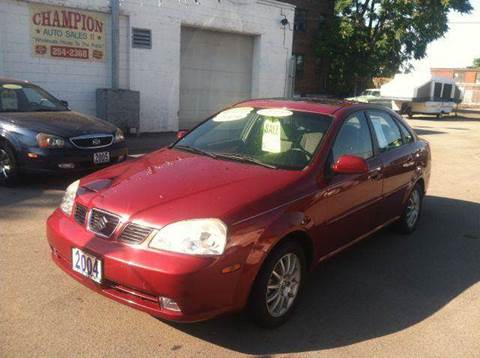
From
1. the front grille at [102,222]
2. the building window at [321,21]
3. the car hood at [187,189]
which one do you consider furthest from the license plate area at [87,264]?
the building window at [321,21]

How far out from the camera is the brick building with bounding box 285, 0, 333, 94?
31.1m

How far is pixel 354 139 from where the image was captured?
14.5 feet

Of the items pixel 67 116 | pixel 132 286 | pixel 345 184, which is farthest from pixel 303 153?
pixel 67 116

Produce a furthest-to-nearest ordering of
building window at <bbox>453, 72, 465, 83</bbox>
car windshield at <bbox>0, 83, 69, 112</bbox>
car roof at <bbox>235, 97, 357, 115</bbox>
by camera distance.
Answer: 1. building window at <bbox>453, 72, 465, 83</bbox>
2. car windshield at <bbox>0, 83, 69, 112</bbox>
3. car roof at <bbox>235, 97, 357, 115</bbox>

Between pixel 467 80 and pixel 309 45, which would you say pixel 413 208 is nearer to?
pixel 309 45

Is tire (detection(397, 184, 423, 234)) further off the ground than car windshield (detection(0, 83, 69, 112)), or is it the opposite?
car windshield (detection(0, 83, 69, 112))

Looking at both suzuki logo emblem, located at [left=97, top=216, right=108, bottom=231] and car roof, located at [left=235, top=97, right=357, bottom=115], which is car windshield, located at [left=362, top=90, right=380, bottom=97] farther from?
suzuki logo emblem, located at [left=97, top=216, right=108, bottom=231]

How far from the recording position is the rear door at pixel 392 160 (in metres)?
4.82

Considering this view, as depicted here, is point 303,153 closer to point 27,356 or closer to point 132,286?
point 132,286

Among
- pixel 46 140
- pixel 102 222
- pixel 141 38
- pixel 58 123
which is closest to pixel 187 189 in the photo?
pixel 102 222

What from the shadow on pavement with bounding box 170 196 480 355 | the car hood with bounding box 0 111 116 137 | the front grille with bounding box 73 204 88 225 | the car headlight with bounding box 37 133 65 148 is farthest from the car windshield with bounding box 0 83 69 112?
the shadow on pavement with bounding box 170 196 480 355

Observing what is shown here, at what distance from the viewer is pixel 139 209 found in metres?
3.09

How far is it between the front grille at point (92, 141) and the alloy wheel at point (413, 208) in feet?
14.0

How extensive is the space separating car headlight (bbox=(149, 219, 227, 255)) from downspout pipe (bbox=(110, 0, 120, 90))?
1033 centimetres
